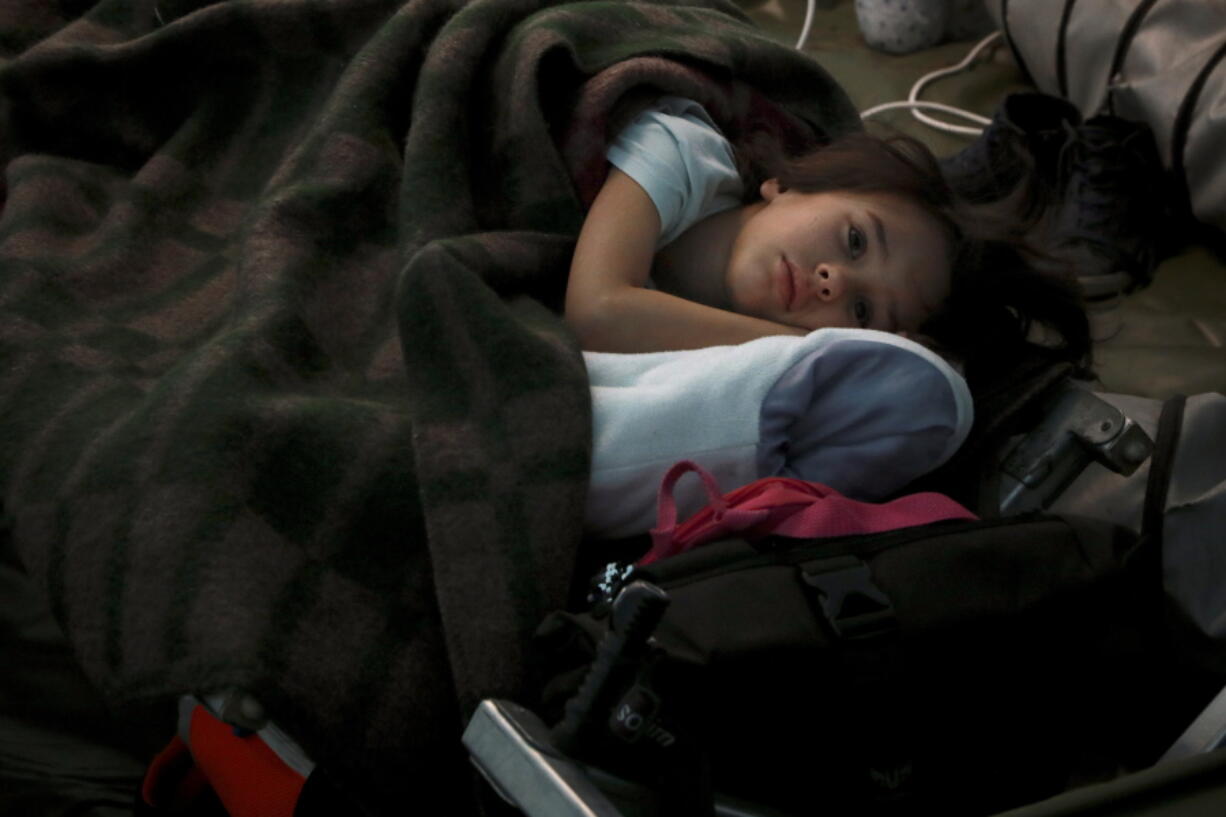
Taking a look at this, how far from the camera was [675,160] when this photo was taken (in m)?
0.89

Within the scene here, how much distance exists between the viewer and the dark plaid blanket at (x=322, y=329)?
62 centimetres

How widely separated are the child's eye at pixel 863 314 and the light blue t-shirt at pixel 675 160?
17cm

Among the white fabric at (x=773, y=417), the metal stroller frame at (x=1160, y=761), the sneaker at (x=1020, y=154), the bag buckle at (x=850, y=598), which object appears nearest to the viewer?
the metal stroller frame at (x=1160, y=761)

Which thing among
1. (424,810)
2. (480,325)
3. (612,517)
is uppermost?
(480,325)

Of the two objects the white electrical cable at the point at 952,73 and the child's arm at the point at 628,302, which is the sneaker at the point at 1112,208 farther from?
the child's arm at the point at 628,302

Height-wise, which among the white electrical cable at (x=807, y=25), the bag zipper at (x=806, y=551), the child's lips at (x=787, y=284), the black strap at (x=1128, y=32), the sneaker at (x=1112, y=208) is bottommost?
the sneaker at (x=1112, y=208)

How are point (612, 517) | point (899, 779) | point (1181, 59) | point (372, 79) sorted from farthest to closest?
point (1181, 59) < point (372, 79) < point (612, 517) < point (899, 779)

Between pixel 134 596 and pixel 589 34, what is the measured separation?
2.01ft

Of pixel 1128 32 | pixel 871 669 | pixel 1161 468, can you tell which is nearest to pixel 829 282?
pixel 1161 468

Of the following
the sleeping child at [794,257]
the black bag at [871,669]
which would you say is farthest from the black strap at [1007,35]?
the black bag at [871,669]

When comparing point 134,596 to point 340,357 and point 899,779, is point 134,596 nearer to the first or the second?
point 340,357

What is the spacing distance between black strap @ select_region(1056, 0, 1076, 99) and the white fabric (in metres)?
0.95

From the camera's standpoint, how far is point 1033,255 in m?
0.95

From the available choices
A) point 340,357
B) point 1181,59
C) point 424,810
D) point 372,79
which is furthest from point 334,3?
point 1181,59
